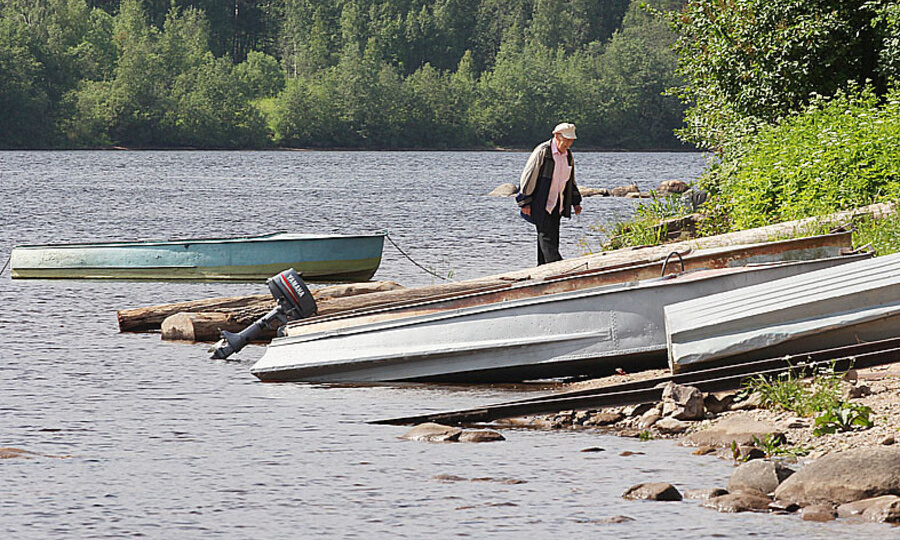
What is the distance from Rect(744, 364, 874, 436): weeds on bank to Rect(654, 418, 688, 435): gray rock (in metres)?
0.63

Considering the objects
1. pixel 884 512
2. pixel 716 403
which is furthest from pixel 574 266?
pixel 884 512

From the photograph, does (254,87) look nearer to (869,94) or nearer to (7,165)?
(7,165)

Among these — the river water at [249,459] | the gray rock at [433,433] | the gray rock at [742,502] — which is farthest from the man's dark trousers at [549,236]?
the gray rock at [742,502]

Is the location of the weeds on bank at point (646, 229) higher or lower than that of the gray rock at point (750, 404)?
higher

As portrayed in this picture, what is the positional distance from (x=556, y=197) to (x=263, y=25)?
13696 centimetres

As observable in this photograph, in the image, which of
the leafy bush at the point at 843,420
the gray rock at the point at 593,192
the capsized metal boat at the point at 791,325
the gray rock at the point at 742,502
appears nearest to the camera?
the gray rock at the point at 742,502

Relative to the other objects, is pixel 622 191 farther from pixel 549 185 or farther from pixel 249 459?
pixel 249 459

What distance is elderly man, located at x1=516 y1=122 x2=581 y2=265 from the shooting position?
606 inches

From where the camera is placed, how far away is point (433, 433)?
983 cm

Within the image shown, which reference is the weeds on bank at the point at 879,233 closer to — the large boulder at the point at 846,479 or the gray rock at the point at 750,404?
the gray rock at the point at 750,404

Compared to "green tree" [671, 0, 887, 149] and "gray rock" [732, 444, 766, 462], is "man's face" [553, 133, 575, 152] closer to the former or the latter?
"green tree" [671, 0, 887, 149]

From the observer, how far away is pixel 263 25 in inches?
5842

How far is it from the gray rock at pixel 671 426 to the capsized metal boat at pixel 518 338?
180 cm

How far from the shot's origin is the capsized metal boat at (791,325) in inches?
408
